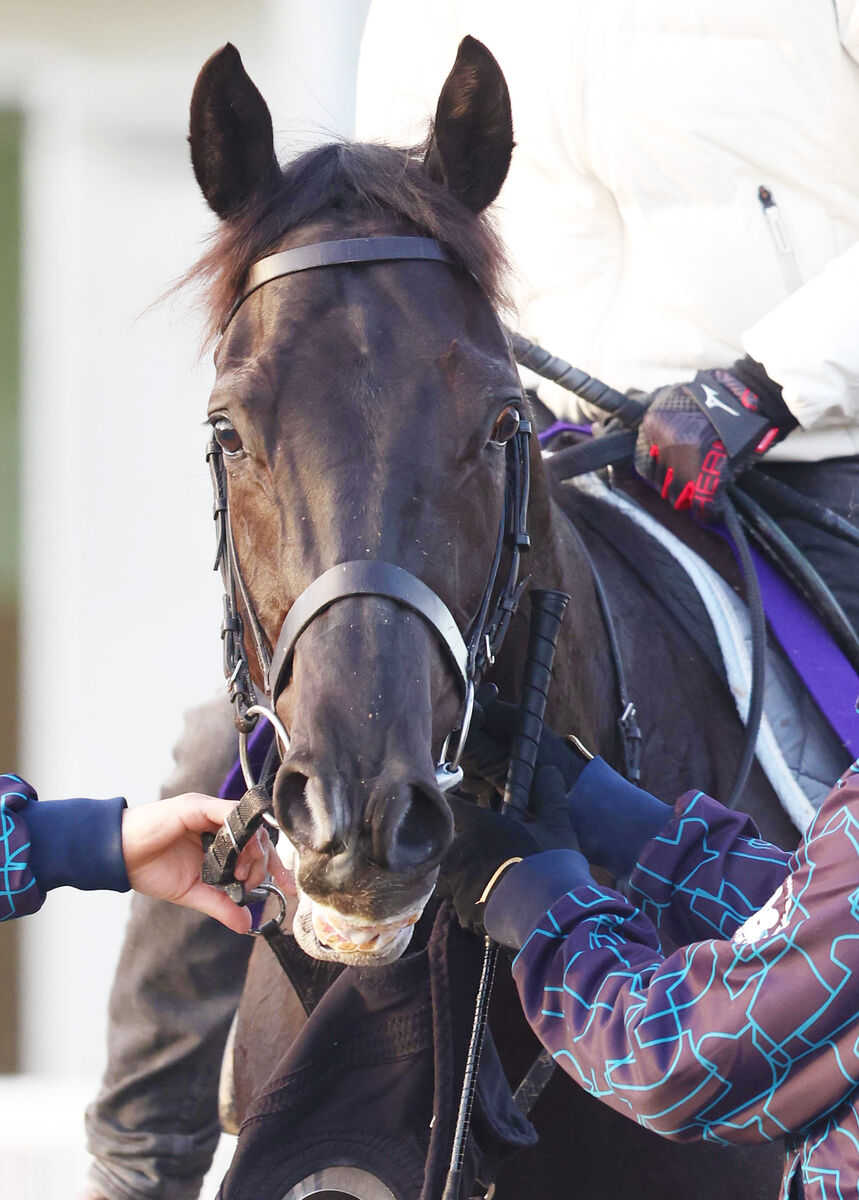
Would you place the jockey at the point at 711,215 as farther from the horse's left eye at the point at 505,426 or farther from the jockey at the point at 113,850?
the jockey at the point at 113,850

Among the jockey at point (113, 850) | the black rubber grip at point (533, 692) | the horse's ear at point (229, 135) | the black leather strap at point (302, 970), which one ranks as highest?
the horse's ear at point (229, 135)

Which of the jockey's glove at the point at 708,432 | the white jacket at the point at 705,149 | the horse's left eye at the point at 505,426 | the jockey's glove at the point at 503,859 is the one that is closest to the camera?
the jockey's glove at the point at 503,859

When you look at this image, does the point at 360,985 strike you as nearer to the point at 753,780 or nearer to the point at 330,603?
the point at 330,603

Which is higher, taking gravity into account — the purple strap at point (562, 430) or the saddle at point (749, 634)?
the purple strap at point (562, 430)

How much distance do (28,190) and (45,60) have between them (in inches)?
16.1

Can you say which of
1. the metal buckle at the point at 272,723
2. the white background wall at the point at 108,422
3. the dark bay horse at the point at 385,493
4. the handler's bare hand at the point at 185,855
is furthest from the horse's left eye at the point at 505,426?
the white background wall at the point at 108,422

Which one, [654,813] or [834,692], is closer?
[654,813]

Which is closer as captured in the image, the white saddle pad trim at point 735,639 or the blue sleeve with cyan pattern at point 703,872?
the blue sleeve with cyan pattern at point 703,872

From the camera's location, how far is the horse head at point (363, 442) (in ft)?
3.92

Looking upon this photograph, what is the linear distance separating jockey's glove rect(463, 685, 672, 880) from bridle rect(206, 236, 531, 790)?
106 millimetres

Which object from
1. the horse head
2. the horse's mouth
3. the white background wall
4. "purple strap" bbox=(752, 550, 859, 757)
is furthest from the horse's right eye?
the white background wall

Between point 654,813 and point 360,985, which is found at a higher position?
point 654,813

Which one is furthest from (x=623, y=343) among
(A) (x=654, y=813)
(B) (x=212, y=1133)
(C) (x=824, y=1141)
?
(B) (x=212, y=1133)

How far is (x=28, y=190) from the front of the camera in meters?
4.32
